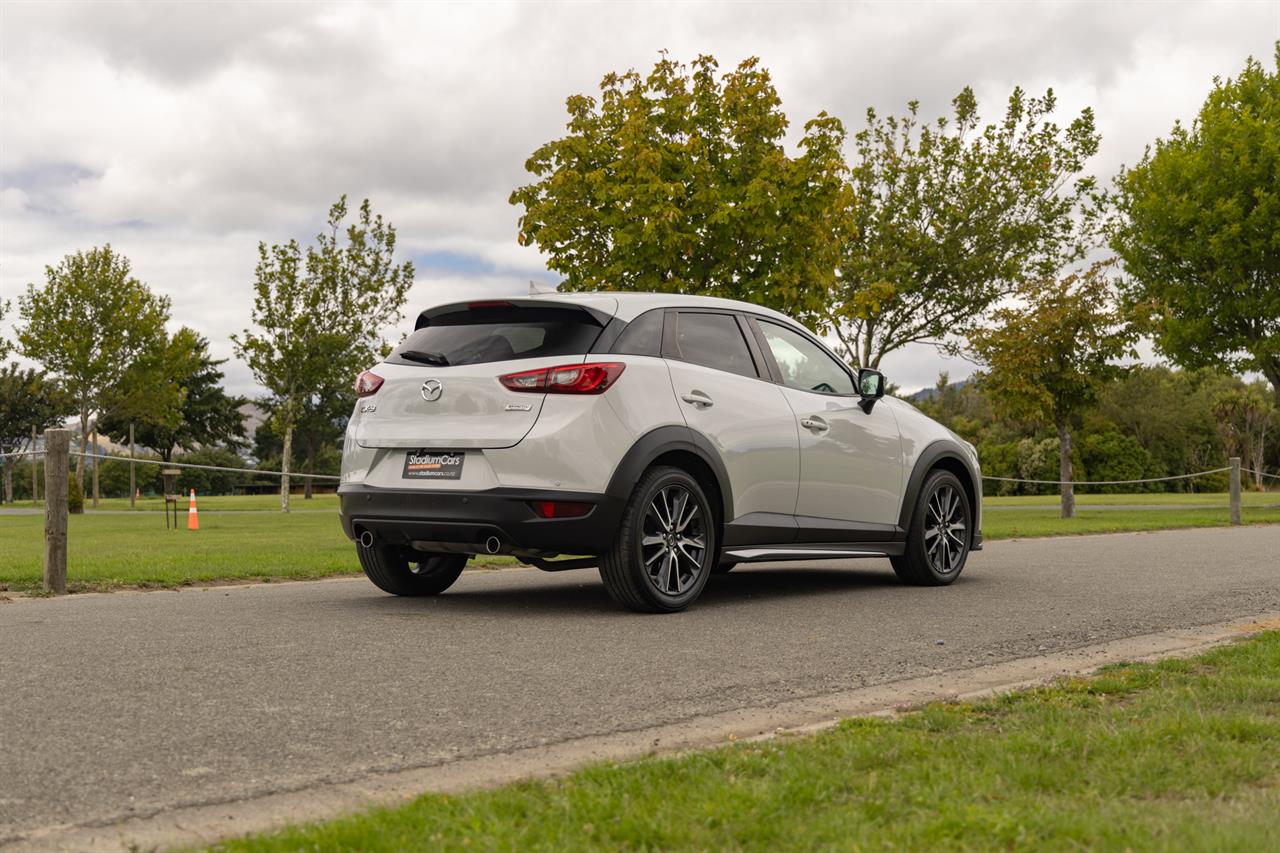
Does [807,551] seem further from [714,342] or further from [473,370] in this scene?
[473,370]

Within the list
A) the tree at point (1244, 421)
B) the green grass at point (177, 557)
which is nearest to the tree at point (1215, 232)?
the green grass at point (177, 557)

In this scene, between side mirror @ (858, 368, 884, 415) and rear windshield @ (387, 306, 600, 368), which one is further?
side mirror @ (858, 368, 884, 415)

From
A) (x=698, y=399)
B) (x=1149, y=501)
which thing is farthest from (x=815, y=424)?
(x=1149, y=501)

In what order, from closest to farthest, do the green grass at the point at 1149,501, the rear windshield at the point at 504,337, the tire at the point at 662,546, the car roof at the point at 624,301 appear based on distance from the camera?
the tire at the point at 662,546 < the rear windshield at the point at 504,337 < the car roof at the point at 624,301 < the green grass at the point at 1149,501

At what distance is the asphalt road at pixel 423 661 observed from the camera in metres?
3.91

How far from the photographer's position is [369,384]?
7887 mm

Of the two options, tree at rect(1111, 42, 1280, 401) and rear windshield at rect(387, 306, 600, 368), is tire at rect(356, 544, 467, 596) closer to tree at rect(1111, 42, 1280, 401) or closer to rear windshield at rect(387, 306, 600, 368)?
rear windshield at rect(387, 306, 600, 368)

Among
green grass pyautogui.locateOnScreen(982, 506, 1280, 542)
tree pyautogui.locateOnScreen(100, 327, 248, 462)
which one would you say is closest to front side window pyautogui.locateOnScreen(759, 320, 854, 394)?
green grass pyautogui.locateOnScreen(982, 506, 1280, 542)

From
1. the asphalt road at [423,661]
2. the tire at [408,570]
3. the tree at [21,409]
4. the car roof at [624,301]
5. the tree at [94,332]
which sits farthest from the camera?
the tree at [21,409]

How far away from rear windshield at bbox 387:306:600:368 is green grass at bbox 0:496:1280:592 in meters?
3.40

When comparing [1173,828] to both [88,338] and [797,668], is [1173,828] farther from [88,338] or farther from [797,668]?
[88,338]

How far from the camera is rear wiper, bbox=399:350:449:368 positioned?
7.63 meters

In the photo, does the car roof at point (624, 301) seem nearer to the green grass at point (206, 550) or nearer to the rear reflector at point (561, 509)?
the rear reflector at point (561, 509)

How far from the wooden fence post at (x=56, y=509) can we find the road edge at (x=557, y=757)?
229 inches
